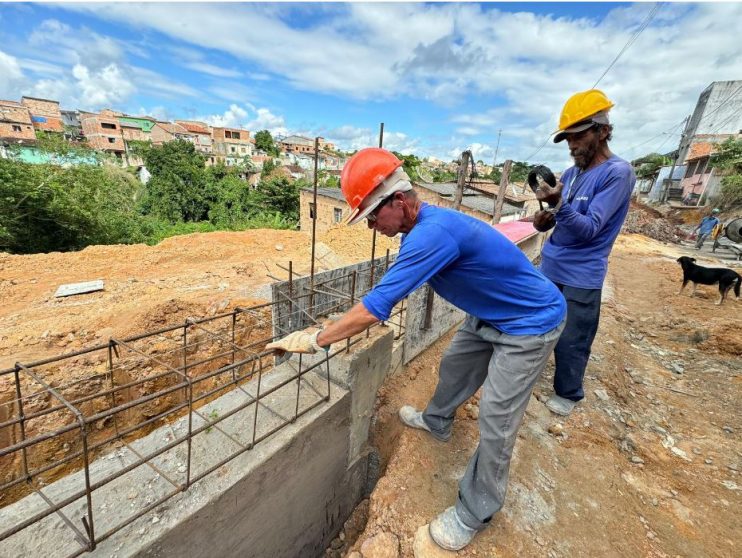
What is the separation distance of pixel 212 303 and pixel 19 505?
19.4ft

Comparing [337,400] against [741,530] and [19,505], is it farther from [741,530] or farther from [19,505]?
[741,530]

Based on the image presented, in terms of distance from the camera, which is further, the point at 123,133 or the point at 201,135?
the point at 201,135

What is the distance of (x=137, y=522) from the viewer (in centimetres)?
166

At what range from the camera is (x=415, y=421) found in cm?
288

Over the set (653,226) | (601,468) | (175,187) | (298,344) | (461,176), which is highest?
(461,176)

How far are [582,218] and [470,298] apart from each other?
1.03 meters

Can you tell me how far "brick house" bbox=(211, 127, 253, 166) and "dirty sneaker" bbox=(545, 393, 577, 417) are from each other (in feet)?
167

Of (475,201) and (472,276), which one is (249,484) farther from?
(475,201)

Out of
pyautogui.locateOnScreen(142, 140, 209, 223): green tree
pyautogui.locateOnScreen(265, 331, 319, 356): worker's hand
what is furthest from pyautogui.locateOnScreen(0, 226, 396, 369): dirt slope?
pyautogui.locateOnScreen(142, 140, 209, 223): green tree

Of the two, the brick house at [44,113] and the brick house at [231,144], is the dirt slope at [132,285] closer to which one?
the brick house at [231,144]

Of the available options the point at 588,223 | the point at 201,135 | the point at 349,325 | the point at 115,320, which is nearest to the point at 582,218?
the point at 588,223

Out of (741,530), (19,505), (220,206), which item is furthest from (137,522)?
(220,206)

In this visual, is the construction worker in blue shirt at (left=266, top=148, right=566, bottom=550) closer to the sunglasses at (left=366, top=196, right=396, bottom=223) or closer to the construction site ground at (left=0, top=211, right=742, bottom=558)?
the sunglasses at (left=366, top=196, right=396, bottom=223)

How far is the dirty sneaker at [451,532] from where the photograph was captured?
199 cm
